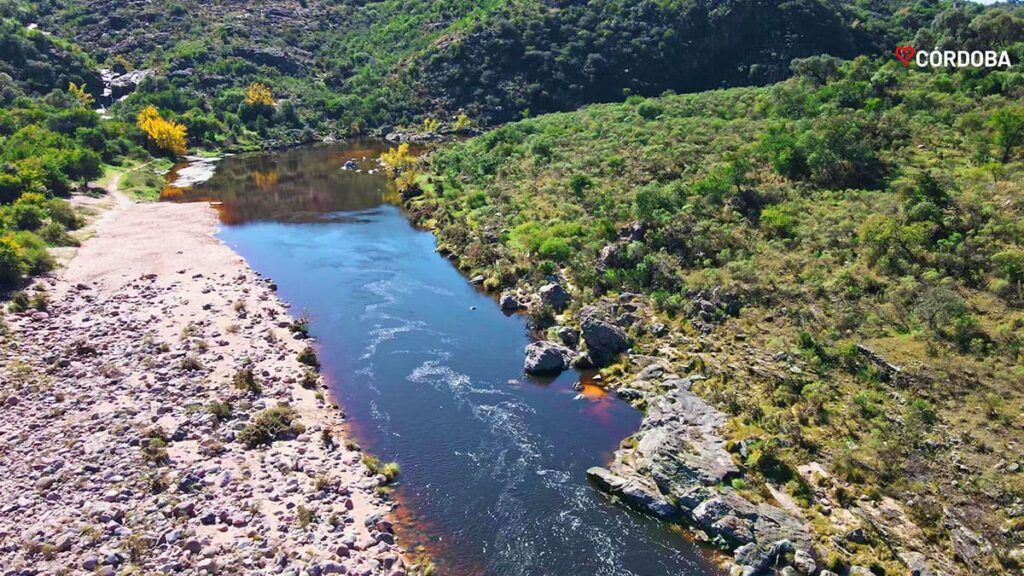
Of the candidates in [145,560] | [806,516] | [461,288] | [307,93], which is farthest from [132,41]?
[806,516]

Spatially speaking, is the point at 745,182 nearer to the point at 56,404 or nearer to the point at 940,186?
the point at 940,186

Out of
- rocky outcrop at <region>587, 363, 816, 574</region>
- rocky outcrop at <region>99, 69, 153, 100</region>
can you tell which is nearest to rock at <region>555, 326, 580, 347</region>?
rocky outcrop at <region>587, 363, 816, 574</region>

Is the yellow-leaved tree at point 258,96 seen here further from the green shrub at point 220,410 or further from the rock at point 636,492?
the rock at point 636,492

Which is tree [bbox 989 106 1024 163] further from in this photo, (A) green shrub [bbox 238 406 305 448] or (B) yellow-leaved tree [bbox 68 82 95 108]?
(B) yellow-leaved tree [bbox 68 82 95 108]

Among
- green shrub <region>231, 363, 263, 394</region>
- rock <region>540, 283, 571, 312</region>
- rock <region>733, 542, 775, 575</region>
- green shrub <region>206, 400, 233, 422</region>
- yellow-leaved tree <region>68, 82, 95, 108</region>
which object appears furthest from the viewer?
yellow-leaved tree <region>68, 82, 95, 108</region>

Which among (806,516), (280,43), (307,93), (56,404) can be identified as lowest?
(806,516)

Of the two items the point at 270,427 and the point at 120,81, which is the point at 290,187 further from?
the point at 120,81

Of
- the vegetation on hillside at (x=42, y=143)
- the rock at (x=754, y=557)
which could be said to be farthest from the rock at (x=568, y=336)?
the vegetation on hillside at (x=42, y=143)
